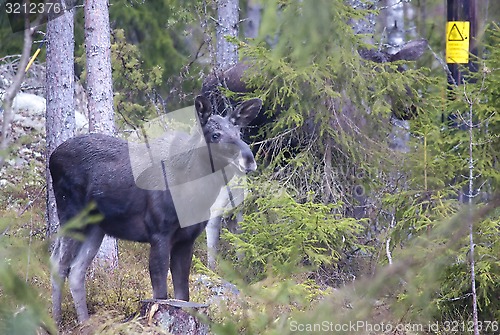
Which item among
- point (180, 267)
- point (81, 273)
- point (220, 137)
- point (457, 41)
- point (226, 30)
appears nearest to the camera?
point (220, 137)

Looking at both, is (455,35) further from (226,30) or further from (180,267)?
(226,30)

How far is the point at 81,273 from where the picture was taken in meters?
7.51

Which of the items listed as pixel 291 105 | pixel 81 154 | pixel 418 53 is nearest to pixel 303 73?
pixel 291 105

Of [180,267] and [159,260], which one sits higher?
[159,260]

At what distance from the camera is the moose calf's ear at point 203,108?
Answer: 250 inches

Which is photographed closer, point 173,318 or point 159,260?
point 173,318

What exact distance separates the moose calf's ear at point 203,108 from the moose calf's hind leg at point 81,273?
181 centimetres

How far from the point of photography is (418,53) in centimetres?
1040

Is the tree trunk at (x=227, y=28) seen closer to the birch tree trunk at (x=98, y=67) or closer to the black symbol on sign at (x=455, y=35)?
the birch tree trunk at (x=98, y=67)

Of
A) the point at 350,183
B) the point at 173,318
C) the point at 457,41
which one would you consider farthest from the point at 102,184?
the point at 457,41

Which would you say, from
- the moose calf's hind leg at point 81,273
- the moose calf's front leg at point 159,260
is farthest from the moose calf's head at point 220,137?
the moose calf's hind leg at point 81,273

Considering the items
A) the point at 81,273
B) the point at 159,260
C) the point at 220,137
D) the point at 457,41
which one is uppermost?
the point at 220,137

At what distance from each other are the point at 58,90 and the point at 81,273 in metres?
3.21

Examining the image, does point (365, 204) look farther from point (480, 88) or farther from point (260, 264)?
point (480, 88)
